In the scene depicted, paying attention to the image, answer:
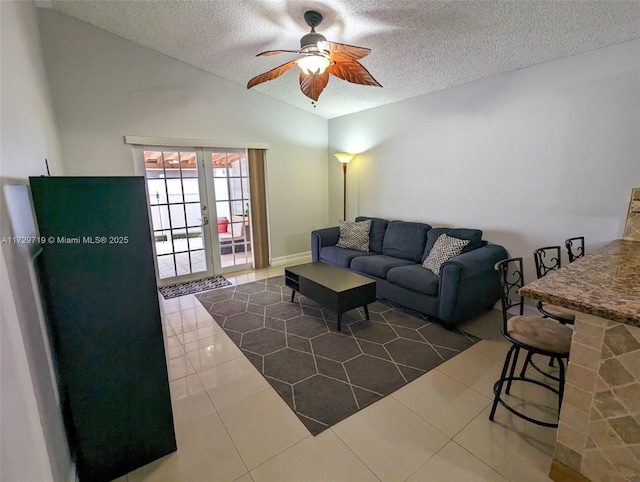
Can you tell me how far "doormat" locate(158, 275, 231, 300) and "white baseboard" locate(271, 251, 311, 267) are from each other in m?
0.96

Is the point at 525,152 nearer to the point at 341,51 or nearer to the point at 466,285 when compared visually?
the point at 466,285

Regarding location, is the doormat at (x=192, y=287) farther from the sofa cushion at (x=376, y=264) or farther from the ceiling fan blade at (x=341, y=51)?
the ceiling fan blade at (x=341, y=51)

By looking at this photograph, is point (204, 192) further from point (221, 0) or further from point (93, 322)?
point (93, 322)

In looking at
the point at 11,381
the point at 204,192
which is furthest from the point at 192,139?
the point at 11,381

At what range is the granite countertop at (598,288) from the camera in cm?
116

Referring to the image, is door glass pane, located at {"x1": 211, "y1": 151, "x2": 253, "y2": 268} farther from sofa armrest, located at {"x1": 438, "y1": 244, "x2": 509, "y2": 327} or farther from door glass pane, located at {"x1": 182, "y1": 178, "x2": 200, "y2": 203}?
sofa armrest, located at {"x1": 438, "y1": 244, "x2": 509, "y2": 327}

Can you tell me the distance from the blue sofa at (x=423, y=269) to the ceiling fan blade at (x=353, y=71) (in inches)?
70.3

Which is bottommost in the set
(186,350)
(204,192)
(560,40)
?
(186,350)

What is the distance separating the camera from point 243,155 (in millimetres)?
4711

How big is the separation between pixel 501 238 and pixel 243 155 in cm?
372

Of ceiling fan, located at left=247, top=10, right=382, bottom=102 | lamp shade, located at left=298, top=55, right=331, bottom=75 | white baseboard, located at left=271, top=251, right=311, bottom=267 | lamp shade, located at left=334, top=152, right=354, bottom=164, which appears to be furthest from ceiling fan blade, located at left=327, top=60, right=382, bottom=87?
white baseboard, located at left=271, top=251, right=311, bottom=267

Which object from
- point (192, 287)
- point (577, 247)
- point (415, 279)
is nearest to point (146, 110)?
point (192, 287)

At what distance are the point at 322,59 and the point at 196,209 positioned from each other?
2.95 metres

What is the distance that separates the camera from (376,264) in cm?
367
